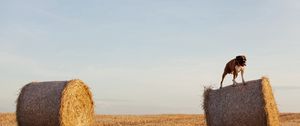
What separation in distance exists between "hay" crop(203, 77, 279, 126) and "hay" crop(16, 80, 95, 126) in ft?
12.9

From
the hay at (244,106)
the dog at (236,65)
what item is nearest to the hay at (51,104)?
the hay at (244,106)

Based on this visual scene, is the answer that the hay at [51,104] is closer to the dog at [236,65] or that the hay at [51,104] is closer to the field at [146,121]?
the dog at [236,65]

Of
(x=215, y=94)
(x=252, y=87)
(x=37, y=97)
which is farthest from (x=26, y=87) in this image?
(x=252, y=87)

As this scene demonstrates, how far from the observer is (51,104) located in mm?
14516

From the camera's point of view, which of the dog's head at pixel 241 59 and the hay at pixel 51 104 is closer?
the dog's head at pixel 241 59

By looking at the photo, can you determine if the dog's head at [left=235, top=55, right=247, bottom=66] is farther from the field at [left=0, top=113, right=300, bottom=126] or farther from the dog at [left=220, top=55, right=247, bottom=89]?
the field at [left=0, top=113, right=300, bottom=126]

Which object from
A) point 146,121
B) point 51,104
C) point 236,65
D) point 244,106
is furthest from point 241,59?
point 146,121

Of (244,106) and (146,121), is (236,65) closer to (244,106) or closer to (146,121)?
(244,106)

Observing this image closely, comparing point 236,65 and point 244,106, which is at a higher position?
point 236,65

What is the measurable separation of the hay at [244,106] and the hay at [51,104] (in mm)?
3938

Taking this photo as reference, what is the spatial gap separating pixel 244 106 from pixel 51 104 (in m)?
5.37

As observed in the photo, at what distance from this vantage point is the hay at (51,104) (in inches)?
569

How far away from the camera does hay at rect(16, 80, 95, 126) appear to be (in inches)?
569

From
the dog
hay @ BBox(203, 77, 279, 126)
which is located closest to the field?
hay @ BBox(203, 77, 279, 126)
